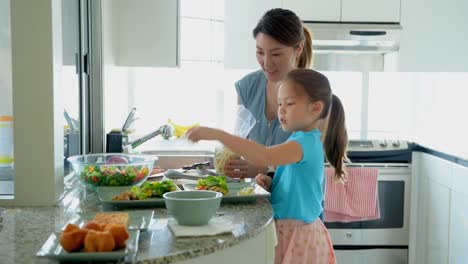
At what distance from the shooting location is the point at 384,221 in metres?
3.00

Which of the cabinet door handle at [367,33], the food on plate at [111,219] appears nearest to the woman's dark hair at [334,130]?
the food on plate at [111,219]

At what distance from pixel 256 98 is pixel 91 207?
0.86 m

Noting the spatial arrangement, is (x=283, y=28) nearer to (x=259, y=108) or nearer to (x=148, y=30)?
(x=259, y=108)

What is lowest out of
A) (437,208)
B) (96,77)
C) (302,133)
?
(437,208)

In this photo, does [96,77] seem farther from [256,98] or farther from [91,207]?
[91,207]

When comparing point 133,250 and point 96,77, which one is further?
point 96,77

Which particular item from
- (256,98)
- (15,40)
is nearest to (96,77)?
(256,98)

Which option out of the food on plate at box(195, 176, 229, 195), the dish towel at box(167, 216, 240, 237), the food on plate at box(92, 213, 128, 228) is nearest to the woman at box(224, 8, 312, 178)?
the food on plate at box(195, 176, 229, 195)

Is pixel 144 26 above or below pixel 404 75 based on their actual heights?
above

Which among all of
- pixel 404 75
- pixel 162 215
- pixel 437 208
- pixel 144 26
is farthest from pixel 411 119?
pixel 162 215

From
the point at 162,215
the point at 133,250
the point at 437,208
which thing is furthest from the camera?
the point at 437,208

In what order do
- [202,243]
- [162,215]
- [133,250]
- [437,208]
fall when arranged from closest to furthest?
[133,250] → [202,243] → [162,215] → [437,208]

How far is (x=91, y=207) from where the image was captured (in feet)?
4.24

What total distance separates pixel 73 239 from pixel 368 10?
273 centimetres
